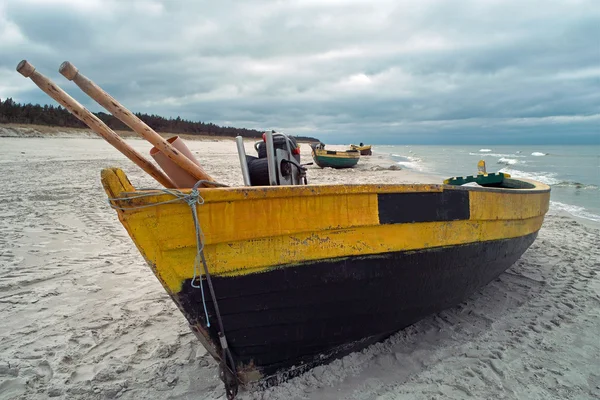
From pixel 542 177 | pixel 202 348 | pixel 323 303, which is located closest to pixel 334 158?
pixel 542 177

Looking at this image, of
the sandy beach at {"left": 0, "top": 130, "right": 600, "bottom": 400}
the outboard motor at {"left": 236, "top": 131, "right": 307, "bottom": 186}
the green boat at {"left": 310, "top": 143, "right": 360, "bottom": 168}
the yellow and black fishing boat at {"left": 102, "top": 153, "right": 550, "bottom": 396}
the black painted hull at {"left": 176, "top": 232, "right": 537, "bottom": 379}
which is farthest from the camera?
Result: the green boat at {"left": 310, "top": 143, "right": 360, "bottom": 168}

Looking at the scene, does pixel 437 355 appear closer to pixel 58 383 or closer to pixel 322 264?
pixel 322 264

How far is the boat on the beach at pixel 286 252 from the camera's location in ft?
6.59

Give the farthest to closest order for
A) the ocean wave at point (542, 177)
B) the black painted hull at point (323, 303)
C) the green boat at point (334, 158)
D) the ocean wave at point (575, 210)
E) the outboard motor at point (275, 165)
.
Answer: the green boat at point (334, 158)
the ocean wave at point (542, 177)
the ocean wave at point (575, 210)
the outboard motor at point (275, 165)
the black painted hull at point (323, 303)

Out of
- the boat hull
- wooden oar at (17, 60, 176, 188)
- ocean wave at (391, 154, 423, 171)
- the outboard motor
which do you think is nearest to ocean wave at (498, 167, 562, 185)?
ocean wave at (391, 154, 423, 171)

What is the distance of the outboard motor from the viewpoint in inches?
119

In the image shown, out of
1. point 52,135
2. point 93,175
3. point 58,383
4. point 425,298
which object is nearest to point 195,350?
point 58,383

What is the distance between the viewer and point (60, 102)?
2168 millimetres

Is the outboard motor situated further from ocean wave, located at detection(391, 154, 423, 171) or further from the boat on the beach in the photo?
ocean wave, located at detection(391, 154, 423, 171)

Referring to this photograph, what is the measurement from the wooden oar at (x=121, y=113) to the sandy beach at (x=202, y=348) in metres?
1.44

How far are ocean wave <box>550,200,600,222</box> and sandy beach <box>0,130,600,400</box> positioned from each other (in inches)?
162

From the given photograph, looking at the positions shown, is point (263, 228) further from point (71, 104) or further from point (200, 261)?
point (71, 104)

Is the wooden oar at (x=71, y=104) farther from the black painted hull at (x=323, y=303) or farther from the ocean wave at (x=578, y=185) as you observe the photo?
the ocean wave at (x=578, y=185)

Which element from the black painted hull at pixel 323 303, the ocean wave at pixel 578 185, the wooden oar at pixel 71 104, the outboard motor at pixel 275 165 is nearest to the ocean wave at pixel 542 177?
the ocean wave at pixel 578 185
